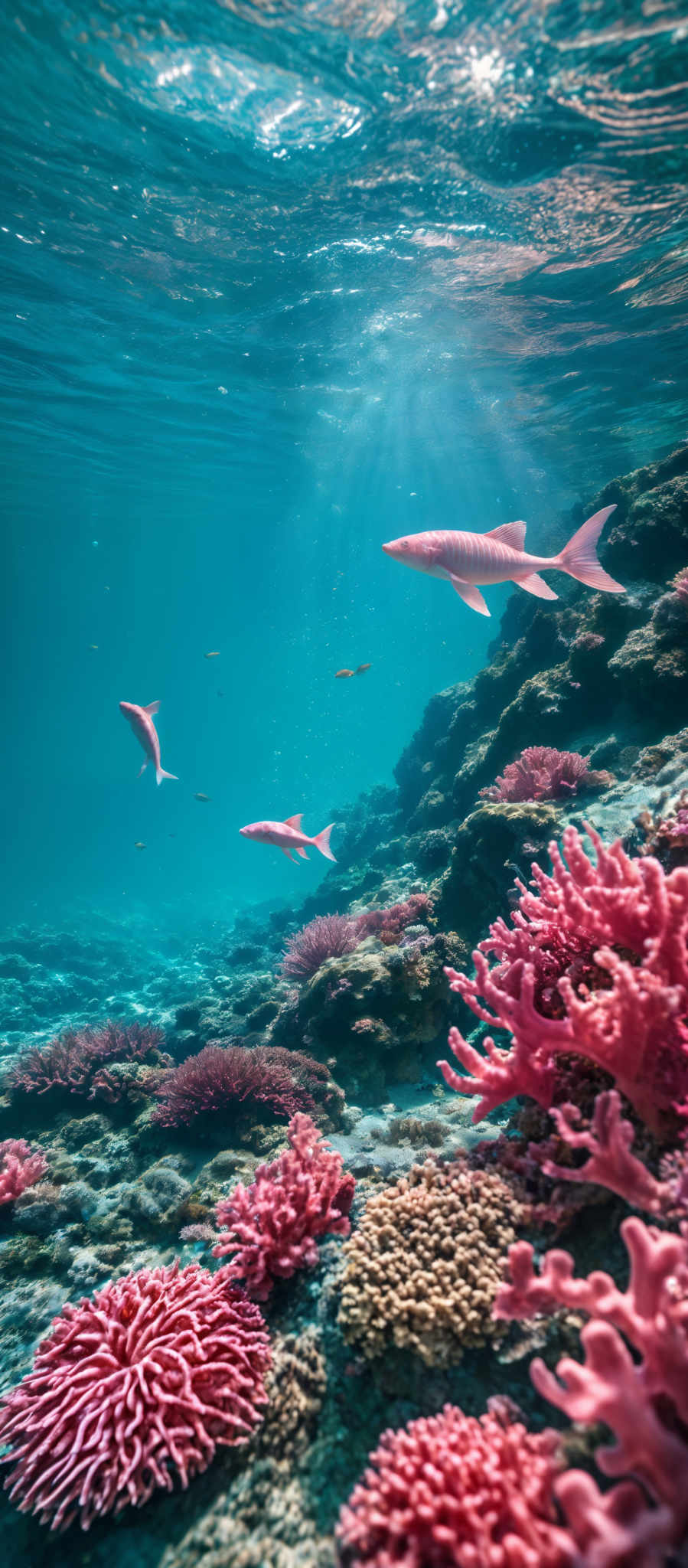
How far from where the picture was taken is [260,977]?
45.8ft

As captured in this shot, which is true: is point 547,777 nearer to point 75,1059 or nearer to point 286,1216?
point 286,1216

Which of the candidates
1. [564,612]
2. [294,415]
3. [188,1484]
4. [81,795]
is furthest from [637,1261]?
[81,795]

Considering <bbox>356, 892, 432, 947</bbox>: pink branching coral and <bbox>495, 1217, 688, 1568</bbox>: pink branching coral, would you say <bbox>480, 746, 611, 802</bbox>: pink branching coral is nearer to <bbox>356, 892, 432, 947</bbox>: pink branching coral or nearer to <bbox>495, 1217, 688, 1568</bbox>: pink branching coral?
<bbox>356, 892, 432, 947</bbox>: pink branching coral

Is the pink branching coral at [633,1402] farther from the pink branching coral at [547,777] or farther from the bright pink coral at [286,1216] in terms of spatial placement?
the pink branching coral at [547,777]

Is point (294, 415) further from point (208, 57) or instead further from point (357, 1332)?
point (357, 1332)

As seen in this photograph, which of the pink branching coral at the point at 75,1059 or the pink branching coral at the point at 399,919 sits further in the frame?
the pink branching coral at the point at 399,919

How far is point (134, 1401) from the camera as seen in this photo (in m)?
2.25

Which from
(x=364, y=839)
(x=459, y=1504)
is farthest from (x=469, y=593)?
(x=364, y=839)

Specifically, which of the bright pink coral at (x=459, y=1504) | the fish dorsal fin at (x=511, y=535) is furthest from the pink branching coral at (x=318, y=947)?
the bright pink coral at (x=459, y=1504)

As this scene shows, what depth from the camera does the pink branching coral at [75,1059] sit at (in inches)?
296

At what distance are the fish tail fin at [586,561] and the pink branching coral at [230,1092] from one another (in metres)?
5.62

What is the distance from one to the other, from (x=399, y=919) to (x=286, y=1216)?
5.81 metres

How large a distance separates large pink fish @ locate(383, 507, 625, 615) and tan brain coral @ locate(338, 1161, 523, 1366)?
3.64 metres

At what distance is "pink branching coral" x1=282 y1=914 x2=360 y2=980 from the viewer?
27.5 ft
